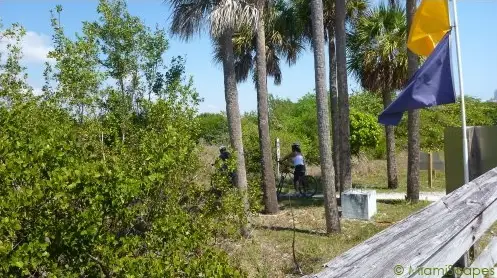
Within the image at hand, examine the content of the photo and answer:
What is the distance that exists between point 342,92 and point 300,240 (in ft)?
15.1

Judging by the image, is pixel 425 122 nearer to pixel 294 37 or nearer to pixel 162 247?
pixel 294 37

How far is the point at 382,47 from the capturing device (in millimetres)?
17516

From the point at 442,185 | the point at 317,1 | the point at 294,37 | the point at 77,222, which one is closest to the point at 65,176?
the point at 77,222

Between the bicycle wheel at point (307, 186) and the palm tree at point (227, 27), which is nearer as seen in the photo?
the palm tree at point (227, 27)

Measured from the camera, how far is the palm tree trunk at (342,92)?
46.2 ft

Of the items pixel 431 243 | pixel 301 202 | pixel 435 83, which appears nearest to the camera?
pixel 431 243

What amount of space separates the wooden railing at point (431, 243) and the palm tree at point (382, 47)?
49.3 ft

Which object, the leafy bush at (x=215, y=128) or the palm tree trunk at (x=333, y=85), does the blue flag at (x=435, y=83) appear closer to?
the palm tree trunk at (x=333, y=85)

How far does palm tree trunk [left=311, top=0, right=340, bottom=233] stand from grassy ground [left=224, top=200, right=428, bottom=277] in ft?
1.82

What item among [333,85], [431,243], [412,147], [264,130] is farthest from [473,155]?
[333,85]

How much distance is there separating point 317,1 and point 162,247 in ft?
26.1

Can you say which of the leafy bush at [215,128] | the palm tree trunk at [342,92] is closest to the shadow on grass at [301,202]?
the palm tree trunk at [342,92]

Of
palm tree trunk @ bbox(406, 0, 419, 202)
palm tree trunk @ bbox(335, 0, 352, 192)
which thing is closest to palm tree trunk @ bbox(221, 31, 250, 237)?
palm tree trunk @ bbox(335, 0, 352, 192)

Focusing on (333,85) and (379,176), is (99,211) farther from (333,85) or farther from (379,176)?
(379,176)
